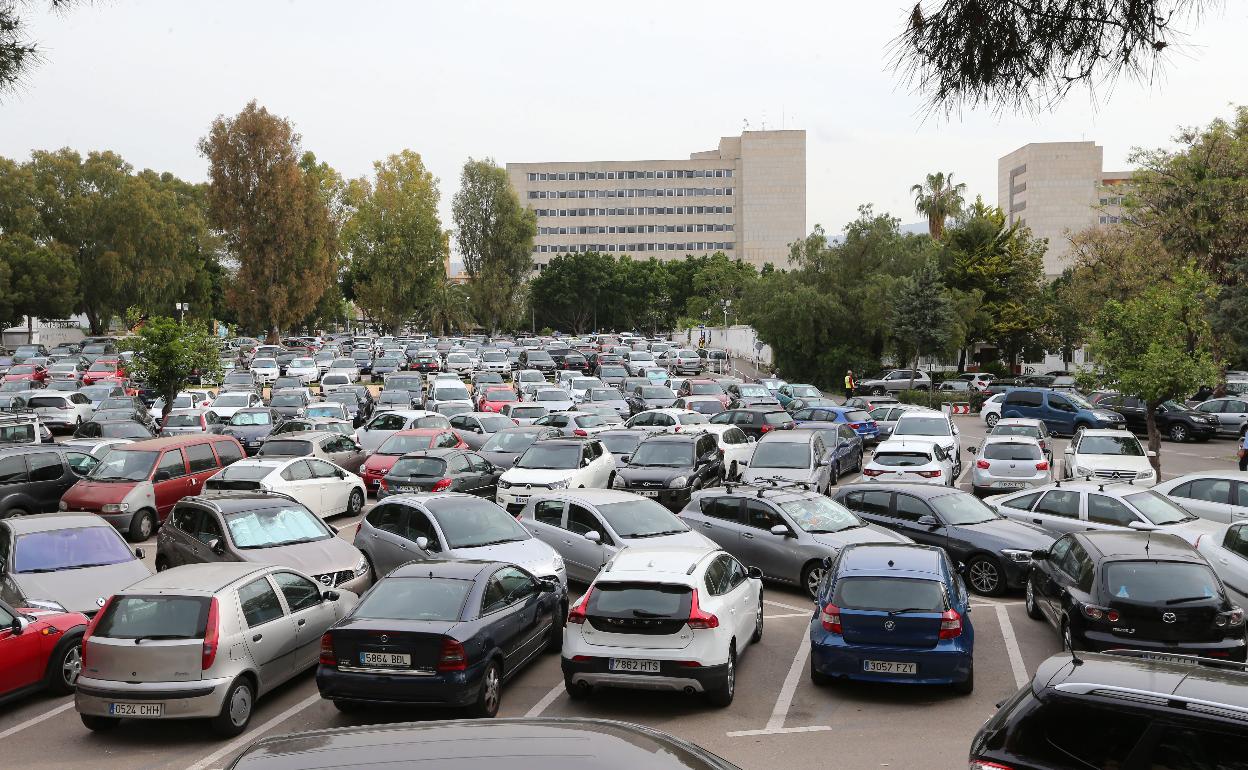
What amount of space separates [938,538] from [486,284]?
88475 millimetres

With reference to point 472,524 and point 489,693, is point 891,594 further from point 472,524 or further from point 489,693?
point 472,524

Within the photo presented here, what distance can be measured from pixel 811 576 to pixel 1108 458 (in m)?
10.9

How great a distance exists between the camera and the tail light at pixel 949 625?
31.3 ft

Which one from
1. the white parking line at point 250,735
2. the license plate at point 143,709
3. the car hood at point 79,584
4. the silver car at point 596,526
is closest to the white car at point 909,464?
the silver car at point 596,526

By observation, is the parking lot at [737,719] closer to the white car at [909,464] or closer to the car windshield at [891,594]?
the car windshield at [891,594]

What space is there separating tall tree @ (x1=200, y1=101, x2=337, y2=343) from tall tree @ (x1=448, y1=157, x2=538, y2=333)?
2574cm

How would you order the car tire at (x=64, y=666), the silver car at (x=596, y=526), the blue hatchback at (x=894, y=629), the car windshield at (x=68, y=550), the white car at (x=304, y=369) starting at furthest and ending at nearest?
the white car at (x=304, y=369) → the silver car at (x=596, y=526) → the car windshield at (x=68, y=550) → the car tire at (x=64, y=666) → the blue hatchback at (x=894, y=629)

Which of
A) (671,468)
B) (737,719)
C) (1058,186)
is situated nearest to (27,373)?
(671,468)

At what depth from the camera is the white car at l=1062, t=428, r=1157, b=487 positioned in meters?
20.9

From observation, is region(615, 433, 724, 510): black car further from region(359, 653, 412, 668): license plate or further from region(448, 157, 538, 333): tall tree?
region(448, 157, 538, 333): tall tree

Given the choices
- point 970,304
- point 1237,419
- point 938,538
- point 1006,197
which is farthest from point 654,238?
point 938,538

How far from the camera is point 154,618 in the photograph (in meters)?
9.11

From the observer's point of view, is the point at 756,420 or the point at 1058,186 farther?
the point at 1058,186

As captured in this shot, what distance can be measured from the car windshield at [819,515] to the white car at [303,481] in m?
8.97
